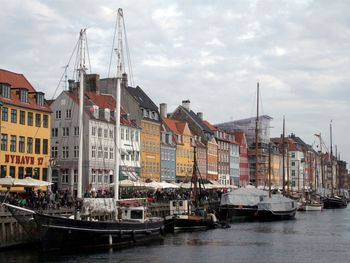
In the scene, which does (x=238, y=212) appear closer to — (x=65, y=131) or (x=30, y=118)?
(x=65, y=131)

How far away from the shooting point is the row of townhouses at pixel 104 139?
6906 cm

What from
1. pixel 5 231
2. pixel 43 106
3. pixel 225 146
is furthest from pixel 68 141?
pixel 225 146

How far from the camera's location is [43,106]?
72.9m

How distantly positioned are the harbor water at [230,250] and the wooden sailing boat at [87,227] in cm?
93

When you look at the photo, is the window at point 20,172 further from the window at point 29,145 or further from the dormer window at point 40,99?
the dormer window at point 40,99

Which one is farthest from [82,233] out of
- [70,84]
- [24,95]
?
[70,84]

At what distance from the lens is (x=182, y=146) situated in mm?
117000

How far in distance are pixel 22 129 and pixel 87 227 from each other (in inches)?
1089

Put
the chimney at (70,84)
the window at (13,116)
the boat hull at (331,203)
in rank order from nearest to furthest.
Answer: the window at (13,116) → the chimney at (70,84) → the boat hull at (331,203)

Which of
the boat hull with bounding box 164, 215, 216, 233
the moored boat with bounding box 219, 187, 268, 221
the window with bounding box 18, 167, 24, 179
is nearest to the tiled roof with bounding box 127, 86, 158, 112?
the moored boat with bounding box 219, 187, 268, 221

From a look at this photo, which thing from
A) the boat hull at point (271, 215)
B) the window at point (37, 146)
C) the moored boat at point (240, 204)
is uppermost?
the window at point (37, 146)

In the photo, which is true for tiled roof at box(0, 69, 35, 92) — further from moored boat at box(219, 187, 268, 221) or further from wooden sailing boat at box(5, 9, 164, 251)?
moored boat at box(219, 187, 268, 221)

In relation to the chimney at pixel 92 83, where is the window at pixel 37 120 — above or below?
below

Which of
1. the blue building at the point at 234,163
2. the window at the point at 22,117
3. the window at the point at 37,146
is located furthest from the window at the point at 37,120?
the blue building at the point at 234,163
